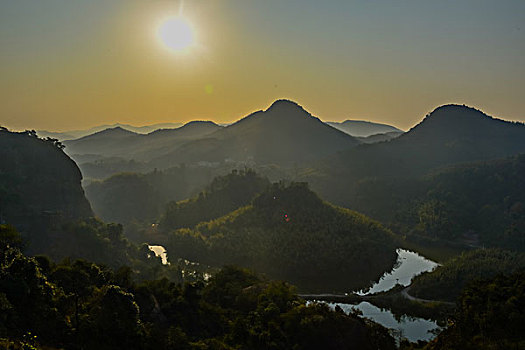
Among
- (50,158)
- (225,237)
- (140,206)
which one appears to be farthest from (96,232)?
(140,206)

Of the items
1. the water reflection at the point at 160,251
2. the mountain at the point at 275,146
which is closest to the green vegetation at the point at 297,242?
the water reflection at the point at 160,251

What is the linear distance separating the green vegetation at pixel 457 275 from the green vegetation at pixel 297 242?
9.14 metres

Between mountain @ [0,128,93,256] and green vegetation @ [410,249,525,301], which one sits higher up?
mountain @ [0,128,93,256]

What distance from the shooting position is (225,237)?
6462 cm

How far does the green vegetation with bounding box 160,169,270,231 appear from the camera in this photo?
84875 mm

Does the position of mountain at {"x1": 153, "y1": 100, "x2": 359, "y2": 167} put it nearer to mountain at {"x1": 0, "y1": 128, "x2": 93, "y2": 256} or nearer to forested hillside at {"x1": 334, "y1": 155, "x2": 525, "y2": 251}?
forested hillside at {"x1": 334, "y1": 155, "x2": 525, "y2": 251}

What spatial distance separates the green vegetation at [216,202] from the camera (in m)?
84.9

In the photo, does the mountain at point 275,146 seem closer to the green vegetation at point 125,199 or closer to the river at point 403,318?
the green vegetation at point 125,199

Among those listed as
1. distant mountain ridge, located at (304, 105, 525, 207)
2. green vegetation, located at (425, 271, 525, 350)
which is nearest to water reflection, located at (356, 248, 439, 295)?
green vegetation, located at (425, 271, 525, 350)

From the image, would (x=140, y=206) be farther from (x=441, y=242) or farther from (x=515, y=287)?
(x=515, y=287)

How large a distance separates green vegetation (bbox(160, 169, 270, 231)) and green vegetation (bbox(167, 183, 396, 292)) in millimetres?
11409

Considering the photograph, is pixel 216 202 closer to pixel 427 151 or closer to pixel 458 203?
pixel 458 203

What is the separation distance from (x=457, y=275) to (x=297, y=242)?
22.4 meters

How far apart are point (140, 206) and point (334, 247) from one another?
219 ft
